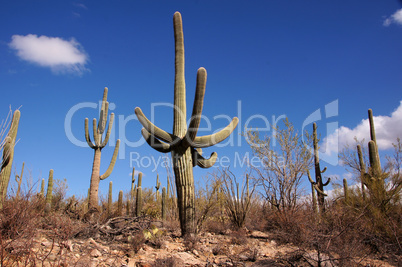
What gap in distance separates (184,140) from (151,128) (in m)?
0.90

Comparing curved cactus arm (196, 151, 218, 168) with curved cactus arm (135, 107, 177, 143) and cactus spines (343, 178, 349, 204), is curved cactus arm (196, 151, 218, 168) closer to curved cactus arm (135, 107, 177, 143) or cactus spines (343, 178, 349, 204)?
curved cactus arm (135, 107, 177, 143)

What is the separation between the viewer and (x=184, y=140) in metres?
7.68

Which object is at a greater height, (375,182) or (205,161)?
(205,161)

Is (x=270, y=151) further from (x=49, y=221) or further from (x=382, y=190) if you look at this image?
(x=49, y=221)

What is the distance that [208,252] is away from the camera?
653 centimetres

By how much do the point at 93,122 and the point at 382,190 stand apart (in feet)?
39.4

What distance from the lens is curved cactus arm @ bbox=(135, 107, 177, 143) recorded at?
7.56 m

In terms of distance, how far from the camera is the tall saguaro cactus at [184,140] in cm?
718

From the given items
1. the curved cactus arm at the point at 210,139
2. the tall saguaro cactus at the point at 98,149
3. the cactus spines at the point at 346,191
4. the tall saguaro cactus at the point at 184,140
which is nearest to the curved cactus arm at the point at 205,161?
the tall saguaro cactus at the point at 184,140

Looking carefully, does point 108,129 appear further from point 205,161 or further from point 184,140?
point 184,140

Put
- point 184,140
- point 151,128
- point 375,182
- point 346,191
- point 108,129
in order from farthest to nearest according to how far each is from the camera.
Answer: point 108,129 < point 346,191 < point 375,182 < point 184,140 < point 151,128

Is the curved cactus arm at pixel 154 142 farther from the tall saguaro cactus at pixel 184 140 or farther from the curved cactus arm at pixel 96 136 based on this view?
the curved cactus arm at pixel 96 136

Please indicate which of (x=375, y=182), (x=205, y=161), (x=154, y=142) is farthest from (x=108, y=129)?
(x=375, y=182)

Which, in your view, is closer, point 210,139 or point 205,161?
point 210,139
